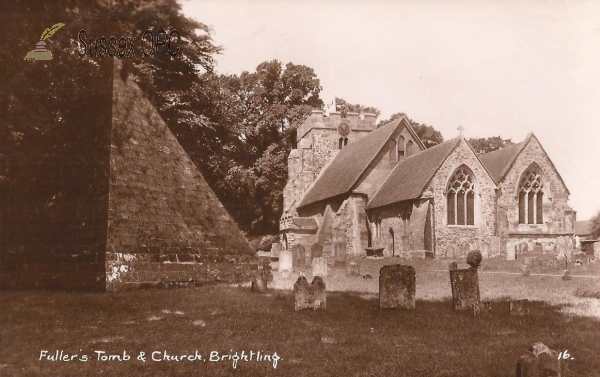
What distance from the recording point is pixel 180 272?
43.2 feet

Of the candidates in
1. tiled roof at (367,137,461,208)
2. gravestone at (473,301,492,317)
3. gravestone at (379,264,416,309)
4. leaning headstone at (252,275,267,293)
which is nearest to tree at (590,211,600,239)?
tiled roof at (367,137,461,208)

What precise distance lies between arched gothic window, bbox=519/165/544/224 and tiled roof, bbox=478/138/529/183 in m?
1.29

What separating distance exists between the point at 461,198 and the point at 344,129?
49.6 feet

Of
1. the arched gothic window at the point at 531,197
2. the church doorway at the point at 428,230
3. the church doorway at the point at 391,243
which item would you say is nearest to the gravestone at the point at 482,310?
the church doorway at the point at 428,230

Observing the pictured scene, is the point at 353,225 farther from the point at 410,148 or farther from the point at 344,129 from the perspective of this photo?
the point at 344,129

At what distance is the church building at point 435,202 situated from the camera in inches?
1158

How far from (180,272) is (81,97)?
208 inches

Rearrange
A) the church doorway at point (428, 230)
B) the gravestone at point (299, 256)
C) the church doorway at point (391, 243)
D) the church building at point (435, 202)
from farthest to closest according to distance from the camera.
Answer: the church doorway at point (391, 243), the church building at point (435, 202), the church doorway at point (428, 230), the gravestone at point (299, 256)

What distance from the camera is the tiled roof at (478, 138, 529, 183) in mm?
32906

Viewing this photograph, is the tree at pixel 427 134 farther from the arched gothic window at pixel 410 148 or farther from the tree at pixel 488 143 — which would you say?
the arched gothic window at pixel 410 148

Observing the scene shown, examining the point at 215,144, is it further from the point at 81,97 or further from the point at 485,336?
the point at 485,336

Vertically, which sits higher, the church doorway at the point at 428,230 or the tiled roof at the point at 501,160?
the tiled roof at the point at 501,160

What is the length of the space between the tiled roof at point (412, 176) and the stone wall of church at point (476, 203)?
1.33 ft

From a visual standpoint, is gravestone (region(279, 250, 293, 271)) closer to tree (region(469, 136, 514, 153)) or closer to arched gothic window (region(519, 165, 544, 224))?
arched gothic window (region(519, 165, 544, 224))
